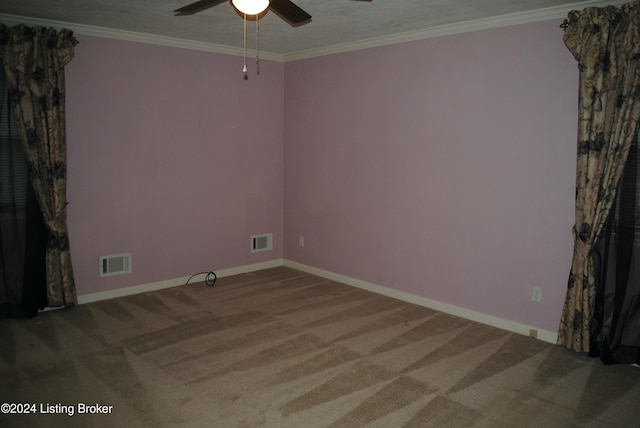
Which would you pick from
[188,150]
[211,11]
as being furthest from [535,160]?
[188,150]

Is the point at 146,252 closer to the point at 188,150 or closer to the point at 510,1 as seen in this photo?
the point at 188,150

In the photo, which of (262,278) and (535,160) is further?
(262,278)

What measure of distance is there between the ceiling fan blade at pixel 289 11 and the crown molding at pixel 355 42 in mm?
1851

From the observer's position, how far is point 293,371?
3162 millimetres

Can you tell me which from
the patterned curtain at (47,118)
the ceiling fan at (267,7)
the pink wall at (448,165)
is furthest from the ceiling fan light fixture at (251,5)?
the patterned curtain at (47,118)

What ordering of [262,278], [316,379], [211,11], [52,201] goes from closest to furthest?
[316,379] < [211,11] < [52,201] < [262,278]

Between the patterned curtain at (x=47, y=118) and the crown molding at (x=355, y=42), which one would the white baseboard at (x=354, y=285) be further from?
the crown molding at (x=355, y=42)

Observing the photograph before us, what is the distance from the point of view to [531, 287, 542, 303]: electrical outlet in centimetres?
371

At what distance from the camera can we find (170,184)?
483 centimetres

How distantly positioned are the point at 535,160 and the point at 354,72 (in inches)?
81.6

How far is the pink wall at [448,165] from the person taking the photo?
3604 millimetres

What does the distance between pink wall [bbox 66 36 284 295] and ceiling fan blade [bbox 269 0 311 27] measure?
7.94 feet

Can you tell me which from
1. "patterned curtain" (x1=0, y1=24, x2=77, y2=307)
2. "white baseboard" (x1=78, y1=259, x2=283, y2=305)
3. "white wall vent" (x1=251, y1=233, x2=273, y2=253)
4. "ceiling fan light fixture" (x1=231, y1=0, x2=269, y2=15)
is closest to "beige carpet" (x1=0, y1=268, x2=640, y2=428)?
"white baseboard" (x1=78, y1=259, x2=283, y2=305)

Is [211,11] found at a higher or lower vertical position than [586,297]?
higher
